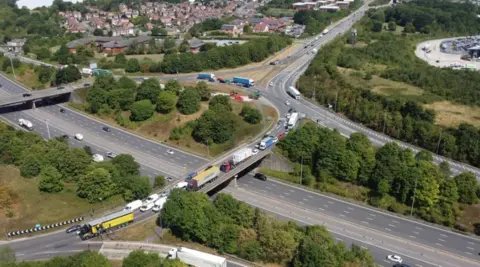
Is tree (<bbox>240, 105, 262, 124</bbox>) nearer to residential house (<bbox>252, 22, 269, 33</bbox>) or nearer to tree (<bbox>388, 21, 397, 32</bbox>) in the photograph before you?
residential house (<bbox>252, 22, 269, 33</bbox>)

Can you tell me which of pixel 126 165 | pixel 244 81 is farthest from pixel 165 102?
pixel 244 81

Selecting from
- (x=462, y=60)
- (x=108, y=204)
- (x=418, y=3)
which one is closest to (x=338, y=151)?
(x=108, y=204)

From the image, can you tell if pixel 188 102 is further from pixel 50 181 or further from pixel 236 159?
pixel 50 181

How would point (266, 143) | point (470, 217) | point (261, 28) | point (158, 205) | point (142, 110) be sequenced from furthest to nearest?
point (261, 28) → point (142, 110) → point (266, 143) → point (158, 205) → point (470, 217)

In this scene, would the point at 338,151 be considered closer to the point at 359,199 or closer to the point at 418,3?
the point at 359,199

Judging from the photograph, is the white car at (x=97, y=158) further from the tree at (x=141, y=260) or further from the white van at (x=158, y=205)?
the tree at (x=141, y=260)

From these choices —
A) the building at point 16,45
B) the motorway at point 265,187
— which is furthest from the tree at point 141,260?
the building at point 16,45

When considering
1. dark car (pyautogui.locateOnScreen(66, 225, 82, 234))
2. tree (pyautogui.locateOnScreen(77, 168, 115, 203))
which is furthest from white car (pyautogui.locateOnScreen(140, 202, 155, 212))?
dark car (pyautogui.locateOnScreen(66, 225, 82, 234))
